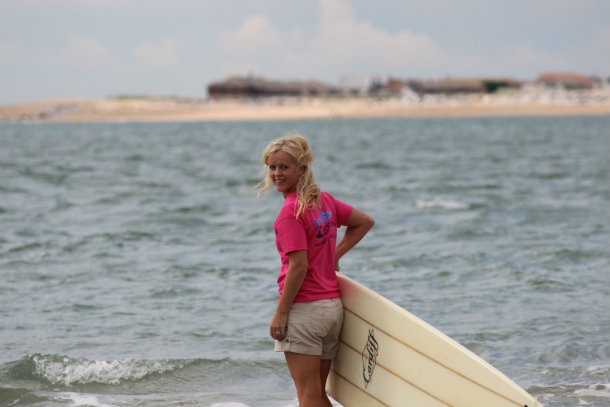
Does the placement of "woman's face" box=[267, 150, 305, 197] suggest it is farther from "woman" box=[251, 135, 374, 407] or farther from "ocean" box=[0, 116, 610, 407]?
"ocean" box=[0, 116, 610, 407]

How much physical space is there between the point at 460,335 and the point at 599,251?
14.3ft

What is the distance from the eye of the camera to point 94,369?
562 cm

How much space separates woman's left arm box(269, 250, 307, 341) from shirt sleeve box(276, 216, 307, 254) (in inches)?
1.3

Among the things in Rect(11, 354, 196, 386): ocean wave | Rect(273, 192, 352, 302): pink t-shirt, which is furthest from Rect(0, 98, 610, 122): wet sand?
Rect(273, 192, 352, 302): pink t-shirt

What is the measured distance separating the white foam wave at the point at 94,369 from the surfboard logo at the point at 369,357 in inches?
84.9

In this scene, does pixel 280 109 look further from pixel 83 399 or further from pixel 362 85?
pixel 83 399

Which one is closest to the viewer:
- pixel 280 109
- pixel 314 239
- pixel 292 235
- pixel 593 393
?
pixel 292 235

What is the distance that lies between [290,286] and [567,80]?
167 m

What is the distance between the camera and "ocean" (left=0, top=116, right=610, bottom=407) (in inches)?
217

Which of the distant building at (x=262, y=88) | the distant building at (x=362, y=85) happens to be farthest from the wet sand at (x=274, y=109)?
the distant building at (x=362, y=85)

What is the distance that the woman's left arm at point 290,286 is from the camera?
3535 millimetres

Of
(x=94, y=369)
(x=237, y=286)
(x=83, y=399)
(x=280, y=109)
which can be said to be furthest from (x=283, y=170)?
(x=280, y=109)

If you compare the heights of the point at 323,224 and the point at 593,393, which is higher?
the point at 323,224

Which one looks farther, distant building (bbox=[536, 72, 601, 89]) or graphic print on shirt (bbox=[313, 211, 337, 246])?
distant building (bbox=[536, 72, 601, 89])
